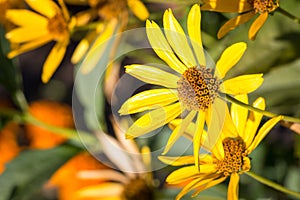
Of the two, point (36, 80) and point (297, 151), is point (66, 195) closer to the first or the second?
point (297, 151)

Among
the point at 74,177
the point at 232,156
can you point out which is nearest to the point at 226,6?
the point at 232,156

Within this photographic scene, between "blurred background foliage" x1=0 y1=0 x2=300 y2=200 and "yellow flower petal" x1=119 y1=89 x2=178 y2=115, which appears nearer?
"yellow flower petal" x1=119 y1=89 x2=178 y2=115

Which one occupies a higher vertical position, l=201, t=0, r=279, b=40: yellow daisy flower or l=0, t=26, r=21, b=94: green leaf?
l=0, t=26, r=21, b=94: green leaf

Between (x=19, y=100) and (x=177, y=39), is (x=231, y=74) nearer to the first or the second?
(x=177, y=39)

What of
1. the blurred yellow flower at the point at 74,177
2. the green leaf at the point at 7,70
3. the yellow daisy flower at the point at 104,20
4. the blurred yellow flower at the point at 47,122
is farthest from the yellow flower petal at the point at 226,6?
the blurred yellow flower at the point at 47,122

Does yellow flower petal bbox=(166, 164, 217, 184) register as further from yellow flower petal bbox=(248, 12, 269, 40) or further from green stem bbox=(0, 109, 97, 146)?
green stem bbox=(0, 109, 97, 146)

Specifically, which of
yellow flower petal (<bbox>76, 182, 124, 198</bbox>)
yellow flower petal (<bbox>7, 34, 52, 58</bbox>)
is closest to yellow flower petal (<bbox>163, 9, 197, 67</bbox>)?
yellow flower petal (<bbox>7, 34, 52, 58</bbox>)

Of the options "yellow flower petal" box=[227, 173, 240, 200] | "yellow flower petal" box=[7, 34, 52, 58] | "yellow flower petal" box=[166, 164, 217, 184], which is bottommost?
"yellow flower petal" box=[227, 173, 240, 200]

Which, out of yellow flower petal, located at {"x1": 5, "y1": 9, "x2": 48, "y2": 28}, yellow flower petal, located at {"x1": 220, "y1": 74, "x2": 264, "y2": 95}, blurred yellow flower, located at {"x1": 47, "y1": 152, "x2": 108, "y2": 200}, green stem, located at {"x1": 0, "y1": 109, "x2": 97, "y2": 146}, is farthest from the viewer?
blurred yellow flower, located at {"x1": 47, "y1": 152, "x2": 108, "y2": 200}

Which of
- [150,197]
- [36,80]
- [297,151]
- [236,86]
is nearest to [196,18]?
[236,86]
